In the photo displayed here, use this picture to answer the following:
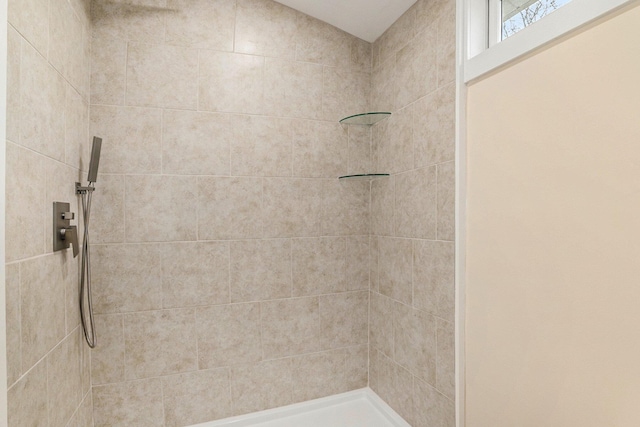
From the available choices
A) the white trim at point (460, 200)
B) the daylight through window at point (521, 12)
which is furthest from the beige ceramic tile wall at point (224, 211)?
the daylight through window at point (521, 12)

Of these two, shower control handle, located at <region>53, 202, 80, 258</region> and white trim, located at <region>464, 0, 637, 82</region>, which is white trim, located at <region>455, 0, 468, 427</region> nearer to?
white trim, located at <region>464, 0, 637, 82</region>

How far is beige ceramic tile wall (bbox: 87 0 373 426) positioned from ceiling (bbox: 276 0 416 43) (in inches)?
2.6

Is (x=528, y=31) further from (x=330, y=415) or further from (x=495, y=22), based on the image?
(x=330, y=415)

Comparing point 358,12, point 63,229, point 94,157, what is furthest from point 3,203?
point 358,12

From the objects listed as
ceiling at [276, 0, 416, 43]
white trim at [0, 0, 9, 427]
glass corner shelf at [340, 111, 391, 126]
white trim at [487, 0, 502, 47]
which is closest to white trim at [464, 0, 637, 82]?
white trim at [487, 0, 502, 47]

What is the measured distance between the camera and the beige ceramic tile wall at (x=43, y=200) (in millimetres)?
1023

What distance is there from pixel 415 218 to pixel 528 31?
0.87 meters

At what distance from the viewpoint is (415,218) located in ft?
5.74

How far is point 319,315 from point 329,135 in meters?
1.04

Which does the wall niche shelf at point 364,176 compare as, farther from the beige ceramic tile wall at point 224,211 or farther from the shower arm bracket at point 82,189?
the shower arm bracket at point 82,189

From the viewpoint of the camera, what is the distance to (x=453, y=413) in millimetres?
1498

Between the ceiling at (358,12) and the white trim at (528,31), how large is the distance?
455 millimetres

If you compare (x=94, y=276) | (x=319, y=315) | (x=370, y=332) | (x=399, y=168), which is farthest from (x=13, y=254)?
(x=370, y=332)

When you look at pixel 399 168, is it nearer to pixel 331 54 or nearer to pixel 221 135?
pixel 331 54
